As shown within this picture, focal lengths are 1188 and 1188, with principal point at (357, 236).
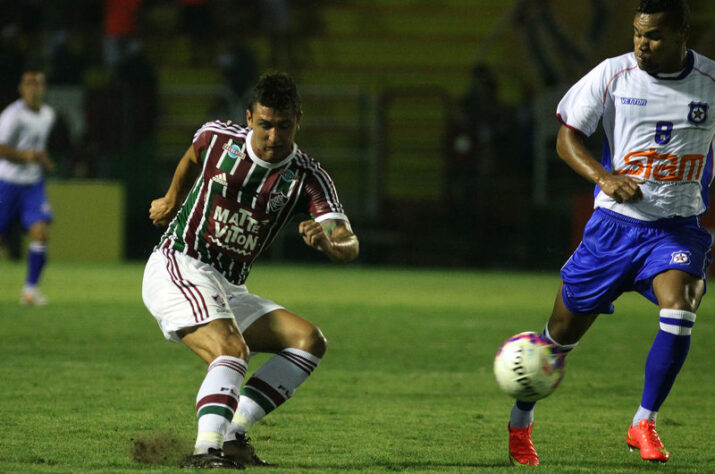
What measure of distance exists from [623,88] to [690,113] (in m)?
0.32

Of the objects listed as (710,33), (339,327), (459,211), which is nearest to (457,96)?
(459,211)

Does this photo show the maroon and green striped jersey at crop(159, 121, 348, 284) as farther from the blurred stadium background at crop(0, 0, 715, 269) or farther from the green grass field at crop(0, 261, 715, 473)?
the blurred stadium background at crop(0, 0, 715, 269)

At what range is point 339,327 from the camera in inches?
438

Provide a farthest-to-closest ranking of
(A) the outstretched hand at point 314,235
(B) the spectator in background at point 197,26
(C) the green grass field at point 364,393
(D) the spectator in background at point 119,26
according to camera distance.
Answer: (B) the spectator in background at point 197,26
(D) the spectator in background at point 119,26
(C) the green grass field at point 364,393
(A) the outstretched hand at point 314,235

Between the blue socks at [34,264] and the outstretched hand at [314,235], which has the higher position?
the outstretched hand at [314,235]

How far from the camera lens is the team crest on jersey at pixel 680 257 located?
5297mm

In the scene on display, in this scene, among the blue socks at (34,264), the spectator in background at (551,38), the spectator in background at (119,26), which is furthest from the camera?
the spectator in background at (119,26)

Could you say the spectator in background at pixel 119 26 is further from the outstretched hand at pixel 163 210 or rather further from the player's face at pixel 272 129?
the player's face at pixel 272 129

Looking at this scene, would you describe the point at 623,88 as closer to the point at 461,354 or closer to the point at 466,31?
the point at 461,354

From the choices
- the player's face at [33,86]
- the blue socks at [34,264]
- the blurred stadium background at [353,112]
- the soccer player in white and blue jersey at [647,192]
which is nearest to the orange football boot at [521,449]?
the soccer player in white and blue jersey at [647,192]

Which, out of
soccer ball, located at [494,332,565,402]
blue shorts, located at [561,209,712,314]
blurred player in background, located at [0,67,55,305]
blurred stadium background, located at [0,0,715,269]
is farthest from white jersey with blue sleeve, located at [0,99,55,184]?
soccer ball, located at [494,332,565,402]

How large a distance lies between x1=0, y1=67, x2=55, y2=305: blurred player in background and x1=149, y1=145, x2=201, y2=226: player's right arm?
7.01 m

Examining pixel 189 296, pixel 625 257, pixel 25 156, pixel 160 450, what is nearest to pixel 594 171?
pixel 625 257

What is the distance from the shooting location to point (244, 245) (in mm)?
5320
